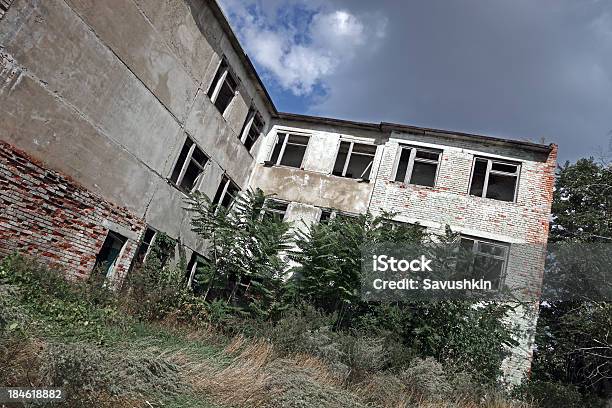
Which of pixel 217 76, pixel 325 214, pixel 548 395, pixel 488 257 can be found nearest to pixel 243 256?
pixel 325 214

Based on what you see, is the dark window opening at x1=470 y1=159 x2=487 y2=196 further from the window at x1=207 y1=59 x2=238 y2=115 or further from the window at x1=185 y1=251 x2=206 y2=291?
the window at x1=185 y1=251 x2=206 y2=291

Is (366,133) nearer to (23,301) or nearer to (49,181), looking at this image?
(49,181)

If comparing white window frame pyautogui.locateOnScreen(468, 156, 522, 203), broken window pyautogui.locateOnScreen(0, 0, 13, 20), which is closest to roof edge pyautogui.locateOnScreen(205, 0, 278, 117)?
broken window pyautogui.locateOnScreen(0, 0, 13, 20)

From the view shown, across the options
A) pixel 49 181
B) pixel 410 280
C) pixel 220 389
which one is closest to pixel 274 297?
pixel 410 280

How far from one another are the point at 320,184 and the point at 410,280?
6.15 m

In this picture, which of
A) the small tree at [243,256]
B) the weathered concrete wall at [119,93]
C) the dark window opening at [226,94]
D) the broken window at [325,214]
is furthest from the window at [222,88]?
the broken window at [325,214]

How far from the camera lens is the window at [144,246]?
1084cm

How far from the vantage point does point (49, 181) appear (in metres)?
8.27

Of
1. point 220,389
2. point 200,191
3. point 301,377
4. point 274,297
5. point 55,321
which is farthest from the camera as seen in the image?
point 200,191

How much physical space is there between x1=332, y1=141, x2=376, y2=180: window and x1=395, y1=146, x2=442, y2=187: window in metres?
1.19

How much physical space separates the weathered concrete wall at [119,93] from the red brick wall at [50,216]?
0.30 meters

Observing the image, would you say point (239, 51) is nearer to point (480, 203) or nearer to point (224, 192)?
point (224, 192)

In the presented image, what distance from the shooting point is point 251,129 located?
52.3ft

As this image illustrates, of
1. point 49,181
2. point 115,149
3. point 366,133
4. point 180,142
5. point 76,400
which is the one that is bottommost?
point 76,400
